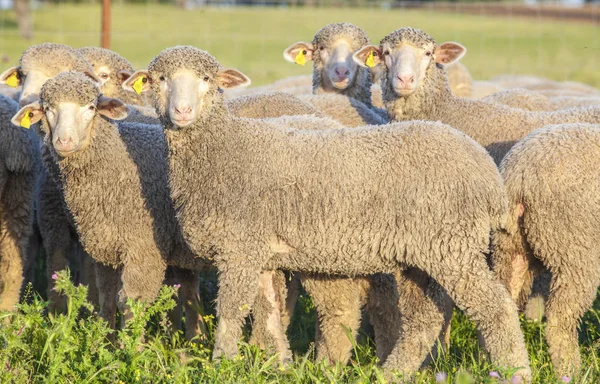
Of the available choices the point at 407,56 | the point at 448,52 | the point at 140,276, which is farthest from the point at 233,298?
the point at 448,52

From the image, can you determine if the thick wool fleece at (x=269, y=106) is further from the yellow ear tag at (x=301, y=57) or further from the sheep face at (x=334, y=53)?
the yellow ear tag at (x=301, y=57)

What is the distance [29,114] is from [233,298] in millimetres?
1675

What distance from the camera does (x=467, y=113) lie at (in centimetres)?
575

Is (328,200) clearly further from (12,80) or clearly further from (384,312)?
(12,80)

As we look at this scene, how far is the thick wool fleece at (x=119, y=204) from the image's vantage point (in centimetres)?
485

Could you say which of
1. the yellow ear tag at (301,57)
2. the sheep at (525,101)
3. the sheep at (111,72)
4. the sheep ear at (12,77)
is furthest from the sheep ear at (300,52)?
the sheep ear at (12,77)

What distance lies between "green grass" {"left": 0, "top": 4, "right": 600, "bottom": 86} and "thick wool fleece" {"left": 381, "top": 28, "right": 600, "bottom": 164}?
33.8 ft

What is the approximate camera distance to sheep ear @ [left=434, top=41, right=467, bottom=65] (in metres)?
5.93

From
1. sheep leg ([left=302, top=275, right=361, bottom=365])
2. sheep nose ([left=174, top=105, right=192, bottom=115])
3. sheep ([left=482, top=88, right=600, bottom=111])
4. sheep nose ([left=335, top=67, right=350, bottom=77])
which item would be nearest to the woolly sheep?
sheep leg ([left=302, top=275, right=361, bottom=365])

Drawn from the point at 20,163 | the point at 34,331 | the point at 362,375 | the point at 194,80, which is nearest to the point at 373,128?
the point at 194,80

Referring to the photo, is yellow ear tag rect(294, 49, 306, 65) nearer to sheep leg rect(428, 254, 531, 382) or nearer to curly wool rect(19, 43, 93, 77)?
curly wool rect(19, 43, 93, 77)

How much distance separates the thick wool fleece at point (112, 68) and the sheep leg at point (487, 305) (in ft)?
10.6

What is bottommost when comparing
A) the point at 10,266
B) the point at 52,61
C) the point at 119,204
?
the point at 10,266

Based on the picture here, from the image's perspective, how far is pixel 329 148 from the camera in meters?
4.37
